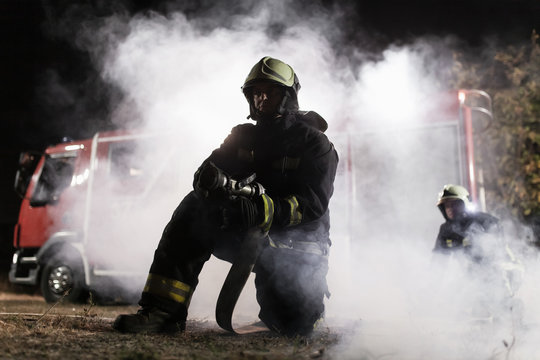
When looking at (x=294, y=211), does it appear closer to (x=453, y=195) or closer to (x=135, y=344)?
(x=135, y=344)

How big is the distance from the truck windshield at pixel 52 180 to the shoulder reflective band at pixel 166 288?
16.7 feet

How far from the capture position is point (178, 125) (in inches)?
268

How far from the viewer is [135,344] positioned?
248 centimetres

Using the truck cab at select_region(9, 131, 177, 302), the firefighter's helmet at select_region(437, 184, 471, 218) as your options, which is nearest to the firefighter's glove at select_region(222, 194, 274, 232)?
the firefighter's helmet at select_region(437, 184, 471, 218)

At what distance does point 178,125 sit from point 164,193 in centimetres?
95

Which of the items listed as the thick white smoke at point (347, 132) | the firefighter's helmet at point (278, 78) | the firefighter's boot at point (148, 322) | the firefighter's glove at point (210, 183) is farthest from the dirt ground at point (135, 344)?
the thick white smoke at point (347, 132)

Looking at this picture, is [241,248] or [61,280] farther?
[61,280]

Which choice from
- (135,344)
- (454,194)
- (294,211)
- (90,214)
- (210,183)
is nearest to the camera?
(135,344)

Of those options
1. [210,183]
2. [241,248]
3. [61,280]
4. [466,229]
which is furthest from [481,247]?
[61,280]

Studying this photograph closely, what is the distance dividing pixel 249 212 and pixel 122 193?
452cm

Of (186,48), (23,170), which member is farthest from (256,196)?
(23,170)

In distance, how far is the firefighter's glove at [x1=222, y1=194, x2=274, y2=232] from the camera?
9.15 ft

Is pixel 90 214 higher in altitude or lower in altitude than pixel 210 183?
higher

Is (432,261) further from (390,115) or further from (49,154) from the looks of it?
(49,154)
